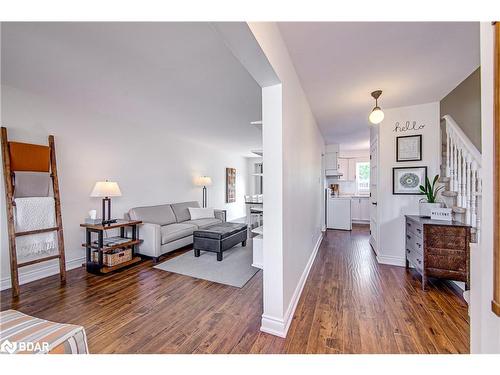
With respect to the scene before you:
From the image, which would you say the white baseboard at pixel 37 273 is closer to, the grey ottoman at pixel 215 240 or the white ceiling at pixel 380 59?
the grey ottoman at pixel 215 240

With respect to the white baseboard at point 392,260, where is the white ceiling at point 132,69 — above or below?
above

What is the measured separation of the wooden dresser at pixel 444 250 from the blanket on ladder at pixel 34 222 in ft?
14.9

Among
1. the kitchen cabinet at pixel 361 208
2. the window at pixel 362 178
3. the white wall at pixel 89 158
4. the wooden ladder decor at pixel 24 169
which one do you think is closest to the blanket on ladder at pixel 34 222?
the wooden ladder decor at pixel 24 169

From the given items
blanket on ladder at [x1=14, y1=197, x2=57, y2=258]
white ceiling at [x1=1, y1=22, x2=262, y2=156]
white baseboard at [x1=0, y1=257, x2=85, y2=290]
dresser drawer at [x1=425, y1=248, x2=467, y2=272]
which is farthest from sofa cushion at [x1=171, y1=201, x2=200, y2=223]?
dresser drawer at [x1=425, y1=248, x2=467, y2=272]

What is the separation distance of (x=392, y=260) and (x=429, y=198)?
1077 mm

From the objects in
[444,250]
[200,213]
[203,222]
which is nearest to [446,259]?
[444,250]

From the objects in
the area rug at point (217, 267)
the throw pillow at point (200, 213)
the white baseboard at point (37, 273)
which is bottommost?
the area rug at point (217, 267)

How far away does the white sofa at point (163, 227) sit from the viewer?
3410 millimetres

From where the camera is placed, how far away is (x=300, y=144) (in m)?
2.47

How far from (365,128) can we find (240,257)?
3681mm

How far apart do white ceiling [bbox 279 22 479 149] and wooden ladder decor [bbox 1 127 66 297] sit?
3159 millimetres

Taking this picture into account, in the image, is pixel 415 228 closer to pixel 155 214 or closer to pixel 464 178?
pixel 464 178

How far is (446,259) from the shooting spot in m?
2.34
